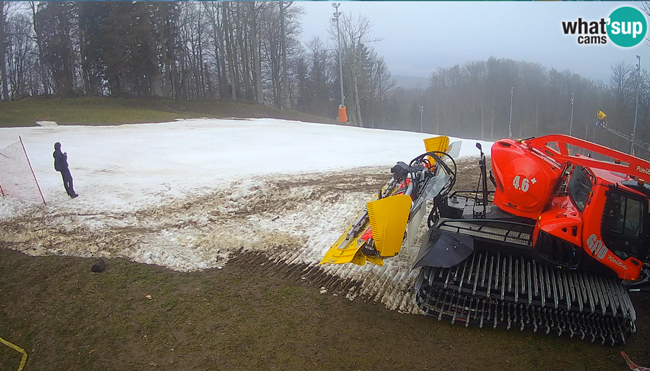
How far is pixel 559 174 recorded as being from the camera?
567 cm

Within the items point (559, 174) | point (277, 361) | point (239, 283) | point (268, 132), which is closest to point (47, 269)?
point (239, 283)

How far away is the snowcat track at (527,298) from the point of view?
489cm

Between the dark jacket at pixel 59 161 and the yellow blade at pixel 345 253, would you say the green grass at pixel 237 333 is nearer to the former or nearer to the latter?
the yellow blade at pixel 345 253

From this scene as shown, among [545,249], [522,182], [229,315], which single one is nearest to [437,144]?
[522,182]

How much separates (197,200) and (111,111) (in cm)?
1879

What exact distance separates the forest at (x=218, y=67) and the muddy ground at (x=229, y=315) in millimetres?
8474

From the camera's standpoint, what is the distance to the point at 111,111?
25.7 metres

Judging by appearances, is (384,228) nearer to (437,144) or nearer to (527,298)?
(527,298)

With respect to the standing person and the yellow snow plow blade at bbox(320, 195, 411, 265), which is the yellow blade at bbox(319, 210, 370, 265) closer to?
the yellow snow plow blade at bbox(320, 195, 411, 265)

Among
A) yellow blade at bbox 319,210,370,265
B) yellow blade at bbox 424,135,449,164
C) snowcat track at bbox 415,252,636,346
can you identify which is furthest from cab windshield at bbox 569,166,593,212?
yellow blade at bbox 319,210,370,265

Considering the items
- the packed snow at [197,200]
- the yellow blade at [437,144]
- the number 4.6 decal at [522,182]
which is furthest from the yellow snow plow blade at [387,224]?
the yellow blade at [437,144]

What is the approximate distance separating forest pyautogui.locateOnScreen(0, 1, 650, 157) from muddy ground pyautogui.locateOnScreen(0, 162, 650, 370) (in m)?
8.47

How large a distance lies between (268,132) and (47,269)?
14.8 metres

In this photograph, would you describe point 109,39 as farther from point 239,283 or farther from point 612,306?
point 612,306
